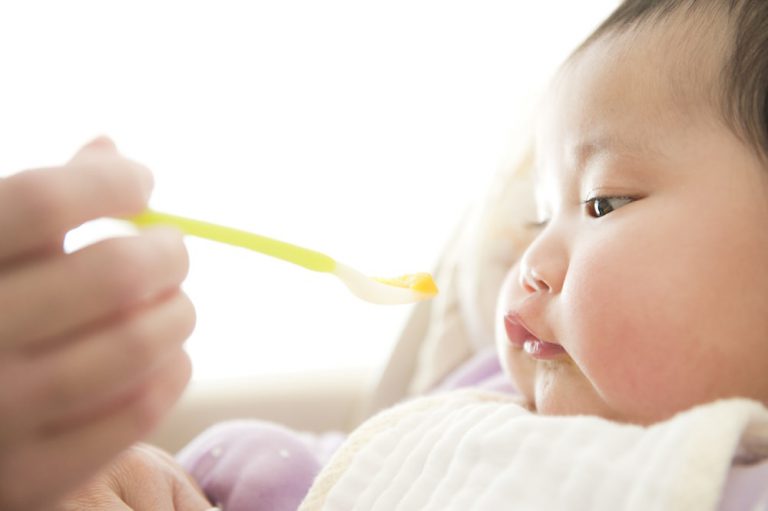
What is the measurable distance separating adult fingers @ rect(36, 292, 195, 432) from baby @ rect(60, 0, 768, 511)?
276mm

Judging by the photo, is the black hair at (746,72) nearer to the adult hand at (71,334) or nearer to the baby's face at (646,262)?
the baby's face at (646,262)

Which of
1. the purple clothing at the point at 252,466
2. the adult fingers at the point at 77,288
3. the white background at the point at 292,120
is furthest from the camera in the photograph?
the white background at the point at 292,120

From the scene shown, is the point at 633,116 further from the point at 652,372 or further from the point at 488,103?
the point at 488,103

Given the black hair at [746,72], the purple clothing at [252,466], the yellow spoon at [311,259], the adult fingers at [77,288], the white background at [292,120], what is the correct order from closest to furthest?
1. the adult fingers at [77,288]
2. the yellow spoon at [311,259]
3. the black hair at [746,72]
4. the purple clothing at [252,466]
5. the white background at [292,120]

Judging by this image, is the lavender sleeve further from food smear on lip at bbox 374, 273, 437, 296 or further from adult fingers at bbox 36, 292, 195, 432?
adult fingers at bbox 36, 292, 195, 432

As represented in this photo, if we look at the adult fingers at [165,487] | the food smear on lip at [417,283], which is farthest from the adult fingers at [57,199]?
the adult fingers at [165,487]

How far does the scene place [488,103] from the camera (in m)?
1.78

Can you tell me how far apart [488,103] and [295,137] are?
0.48 metres

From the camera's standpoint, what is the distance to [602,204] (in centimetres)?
65

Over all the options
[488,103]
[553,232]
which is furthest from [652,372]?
[488,103]

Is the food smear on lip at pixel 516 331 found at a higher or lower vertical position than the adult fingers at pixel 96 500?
higher

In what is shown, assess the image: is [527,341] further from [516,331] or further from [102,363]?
[102,363]

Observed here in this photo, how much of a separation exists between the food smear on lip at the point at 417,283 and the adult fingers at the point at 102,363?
0.77ft

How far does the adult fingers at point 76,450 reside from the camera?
363 mm
